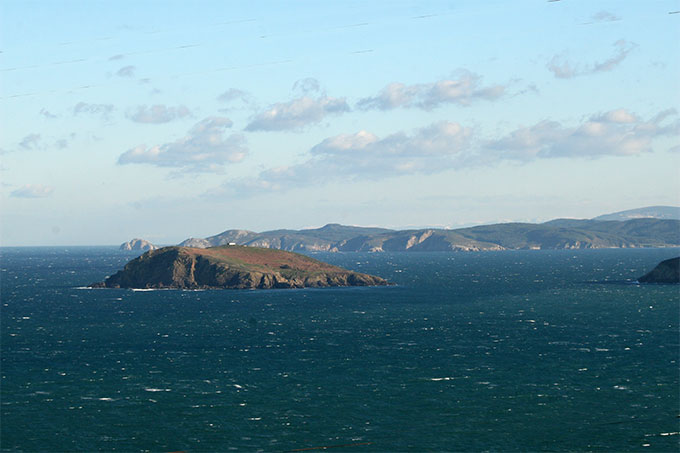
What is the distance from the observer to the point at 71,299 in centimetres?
18425

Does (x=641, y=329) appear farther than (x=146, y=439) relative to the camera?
Yes

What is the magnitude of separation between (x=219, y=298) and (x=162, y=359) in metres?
98.0

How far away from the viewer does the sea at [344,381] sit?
57.2 meters

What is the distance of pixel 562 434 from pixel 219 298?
469 feet

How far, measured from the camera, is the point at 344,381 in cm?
7781

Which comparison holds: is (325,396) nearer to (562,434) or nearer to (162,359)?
(562,434)

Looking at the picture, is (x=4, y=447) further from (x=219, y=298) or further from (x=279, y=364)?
(x=219, y=298)

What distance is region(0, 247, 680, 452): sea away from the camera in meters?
57.2

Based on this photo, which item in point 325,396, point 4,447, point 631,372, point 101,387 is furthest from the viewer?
point 631,372

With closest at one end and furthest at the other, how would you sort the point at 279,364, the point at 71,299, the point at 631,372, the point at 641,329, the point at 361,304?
the point at 631,372 < the point at 279,364 < the point at 641,329 < the point at 361,304 < the point at 71,299

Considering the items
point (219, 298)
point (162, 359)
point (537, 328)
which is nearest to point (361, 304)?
point (219, 298)

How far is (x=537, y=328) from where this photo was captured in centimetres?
12212

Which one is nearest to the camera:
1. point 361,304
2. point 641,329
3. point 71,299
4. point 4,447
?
point 4,447

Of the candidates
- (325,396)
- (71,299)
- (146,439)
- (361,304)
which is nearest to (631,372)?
(325,396)
